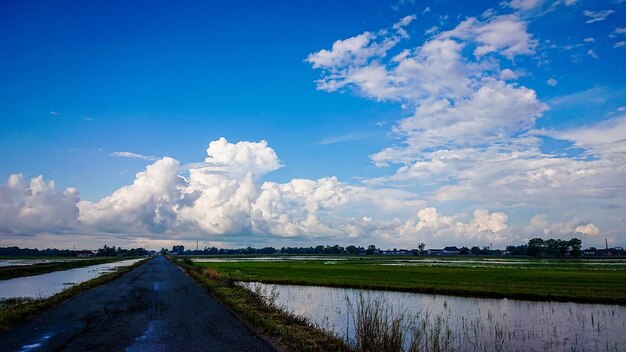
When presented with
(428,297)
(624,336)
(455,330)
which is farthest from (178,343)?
(428,297)

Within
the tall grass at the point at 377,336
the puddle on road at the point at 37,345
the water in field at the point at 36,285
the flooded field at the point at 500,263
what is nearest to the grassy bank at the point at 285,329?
the tall grass at the point at 377,336

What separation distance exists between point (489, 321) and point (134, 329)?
16.2 metres

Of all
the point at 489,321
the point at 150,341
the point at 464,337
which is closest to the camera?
the point at 150,341

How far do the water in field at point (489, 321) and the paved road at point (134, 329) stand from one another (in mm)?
4399

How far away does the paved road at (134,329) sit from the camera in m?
13.5

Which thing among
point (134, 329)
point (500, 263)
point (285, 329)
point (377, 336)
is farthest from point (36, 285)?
point (500, 263)

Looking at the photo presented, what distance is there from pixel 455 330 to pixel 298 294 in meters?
18.2

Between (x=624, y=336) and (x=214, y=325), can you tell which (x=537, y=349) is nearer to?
(x=624, y=336)

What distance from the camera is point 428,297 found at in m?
32.9

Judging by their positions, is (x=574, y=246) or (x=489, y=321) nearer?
(x=489, y=321)

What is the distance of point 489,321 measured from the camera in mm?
22281

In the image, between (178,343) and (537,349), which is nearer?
(178,343)

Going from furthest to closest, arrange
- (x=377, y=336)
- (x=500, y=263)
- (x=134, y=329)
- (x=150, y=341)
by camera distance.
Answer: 1. (x=500, y=263)
2. (x=134, y=329)
3. (x=150, y=341)
4. (x=377, y=336)

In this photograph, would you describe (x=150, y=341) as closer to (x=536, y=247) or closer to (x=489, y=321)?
(x=489, y=321)
